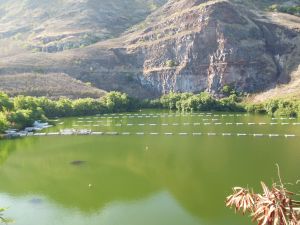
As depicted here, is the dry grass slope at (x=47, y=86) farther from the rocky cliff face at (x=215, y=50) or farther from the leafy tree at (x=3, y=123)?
the leafy tree at (x=3, y=123)

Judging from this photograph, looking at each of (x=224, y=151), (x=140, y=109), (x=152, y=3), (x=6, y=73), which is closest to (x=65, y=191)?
(x=224, y=151)

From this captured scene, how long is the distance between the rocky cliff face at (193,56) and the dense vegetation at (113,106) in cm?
814

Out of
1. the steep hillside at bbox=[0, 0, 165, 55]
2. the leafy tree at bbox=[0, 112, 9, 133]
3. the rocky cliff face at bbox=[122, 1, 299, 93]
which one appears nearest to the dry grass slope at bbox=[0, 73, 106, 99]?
the rocky cliff face at bbox=[122, 1, 299, 93]

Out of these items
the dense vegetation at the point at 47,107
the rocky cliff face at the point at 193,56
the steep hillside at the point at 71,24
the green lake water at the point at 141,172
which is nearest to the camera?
the green lake water at the point at 141,172

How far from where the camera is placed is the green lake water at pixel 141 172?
31.7m

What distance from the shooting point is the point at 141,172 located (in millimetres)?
43219

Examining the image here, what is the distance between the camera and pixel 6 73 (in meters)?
116

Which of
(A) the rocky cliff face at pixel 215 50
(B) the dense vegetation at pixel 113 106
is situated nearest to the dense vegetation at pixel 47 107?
(B) the dense vegetation at pixel 113 106

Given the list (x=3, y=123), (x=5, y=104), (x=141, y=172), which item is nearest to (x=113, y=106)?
(x=5, y=104)

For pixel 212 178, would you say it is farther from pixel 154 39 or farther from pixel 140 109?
pixel 154 39

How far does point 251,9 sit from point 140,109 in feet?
167

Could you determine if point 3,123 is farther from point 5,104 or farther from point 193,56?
point 193,56

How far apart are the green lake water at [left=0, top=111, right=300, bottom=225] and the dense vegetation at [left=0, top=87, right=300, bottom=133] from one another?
12.5 meters

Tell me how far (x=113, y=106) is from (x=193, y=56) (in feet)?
114
